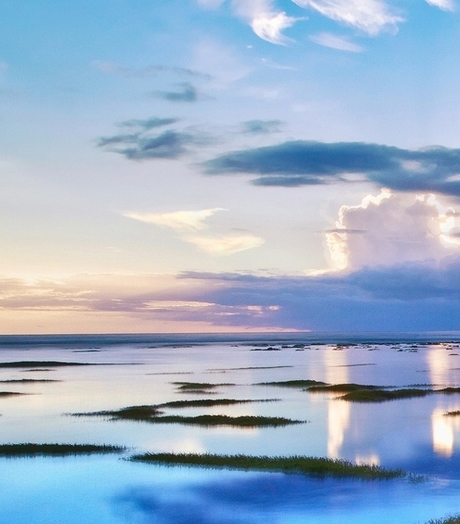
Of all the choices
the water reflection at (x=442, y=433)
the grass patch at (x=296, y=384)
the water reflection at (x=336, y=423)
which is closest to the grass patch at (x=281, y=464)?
the water reflection at (x=336, y=423)

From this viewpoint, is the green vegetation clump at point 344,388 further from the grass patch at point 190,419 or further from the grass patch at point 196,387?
the grass patch at point 190,419

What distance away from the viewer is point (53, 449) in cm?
3262

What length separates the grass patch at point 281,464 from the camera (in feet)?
89.2

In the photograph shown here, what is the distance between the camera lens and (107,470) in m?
28.4

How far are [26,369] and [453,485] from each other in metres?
74.6

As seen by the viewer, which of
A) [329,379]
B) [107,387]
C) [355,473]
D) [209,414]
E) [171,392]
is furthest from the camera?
[329,379]

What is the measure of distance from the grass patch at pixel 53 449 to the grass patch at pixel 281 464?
2.49 metres

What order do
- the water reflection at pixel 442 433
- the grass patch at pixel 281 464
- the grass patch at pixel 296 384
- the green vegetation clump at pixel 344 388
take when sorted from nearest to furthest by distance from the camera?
1. the grass patch at pixel 281 464
2. the water reflection at pixel 442 433
3. the green vegetation clump at pixel 344 388
4. the grass patch at pixel 296 384

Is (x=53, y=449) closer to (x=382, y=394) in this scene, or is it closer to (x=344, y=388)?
(x=382, y=394)

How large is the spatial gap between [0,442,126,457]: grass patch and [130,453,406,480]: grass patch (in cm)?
249

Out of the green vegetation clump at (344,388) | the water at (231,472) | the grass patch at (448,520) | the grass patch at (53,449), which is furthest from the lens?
the green vegetation clump at (344,388)

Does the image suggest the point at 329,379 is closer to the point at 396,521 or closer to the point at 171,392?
the point at 171,392

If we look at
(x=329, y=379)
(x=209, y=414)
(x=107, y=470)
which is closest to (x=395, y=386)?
(x=329, y=379)

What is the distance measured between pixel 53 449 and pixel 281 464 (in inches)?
434
